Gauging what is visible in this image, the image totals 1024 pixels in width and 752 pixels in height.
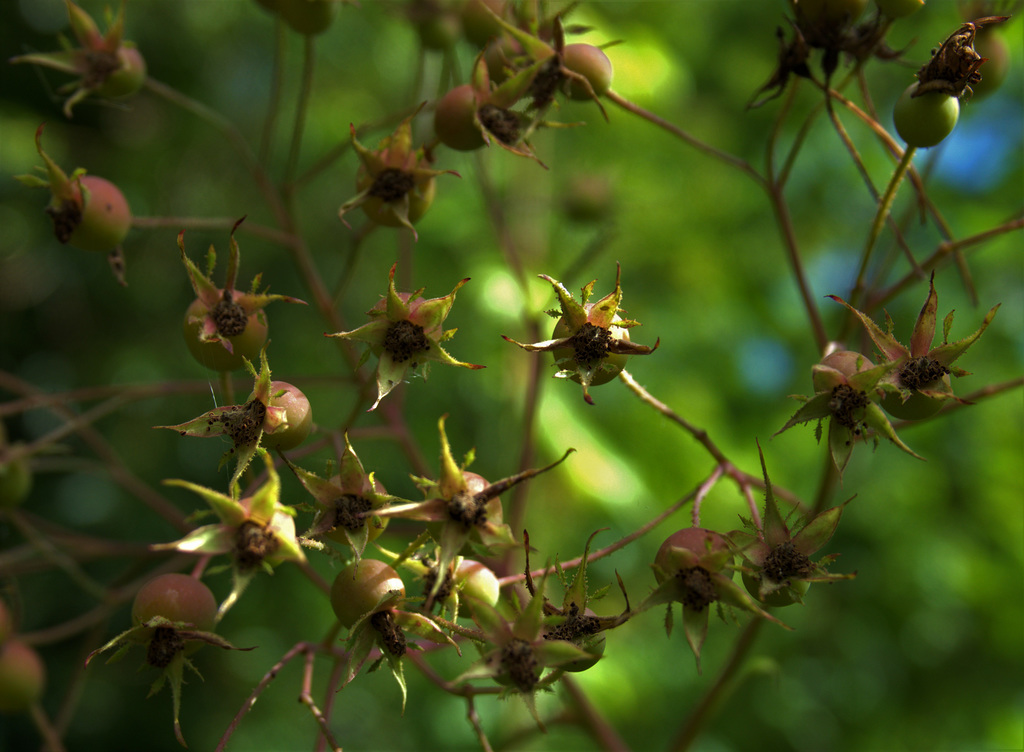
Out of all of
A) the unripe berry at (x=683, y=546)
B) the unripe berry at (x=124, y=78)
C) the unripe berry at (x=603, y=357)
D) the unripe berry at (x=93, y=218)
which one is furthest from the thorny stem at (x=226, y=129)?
the unripe berry at (x=683, y=546)

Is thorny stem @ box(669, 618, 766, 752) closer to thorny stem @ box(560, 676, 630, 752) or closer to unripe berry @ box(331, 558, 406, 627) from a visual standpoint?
thorny stem @ box(560, 676, 630, 752)

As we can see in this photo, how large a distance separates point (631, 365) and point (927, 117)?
6.18 feet

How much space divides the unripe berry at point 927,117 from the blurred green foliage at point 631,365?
1.75 m

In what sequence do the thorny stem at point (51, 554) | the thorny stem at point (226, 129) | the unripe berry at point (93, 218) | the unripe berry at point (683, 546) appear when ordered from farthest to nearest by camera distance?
the thorny stem at point (226, 129) < the thorny stem at point (51, 554) < the unripe berry at point (93, 218) < the unripe berry at point (683, 546)

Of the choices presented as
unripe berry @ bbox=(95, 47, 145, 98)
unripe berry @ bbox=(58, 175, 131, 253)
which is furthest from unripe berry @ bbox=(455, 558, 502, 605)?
unripe berry @ bbox=(95, 47, 145, 98)

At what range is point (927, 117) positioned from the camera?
151cm

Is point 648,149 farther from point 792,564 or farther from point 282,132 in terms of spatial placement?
point 792,564

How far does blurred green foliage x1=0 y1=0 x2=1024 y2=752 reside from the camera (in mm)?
3457

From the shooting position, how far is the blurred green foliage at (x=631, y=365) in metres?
3.46

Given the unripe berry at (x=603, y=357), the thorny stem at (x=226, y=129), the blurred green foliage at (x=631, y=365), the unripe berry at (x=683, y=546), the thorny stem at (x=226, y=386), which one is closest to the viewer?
the unripe berry at (x=683, y=546)

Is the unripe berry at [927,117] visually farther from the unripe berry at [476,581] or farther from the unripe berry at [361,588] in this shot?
the unripe berry at [361,588]

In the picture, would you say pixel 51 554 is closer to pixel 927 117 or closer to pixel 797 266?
pixel 797 266

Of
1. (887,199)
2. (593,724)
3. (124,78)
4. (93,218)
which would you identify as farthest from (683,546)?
(124,78)

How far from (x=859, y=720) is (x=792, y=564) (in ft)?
10.5
